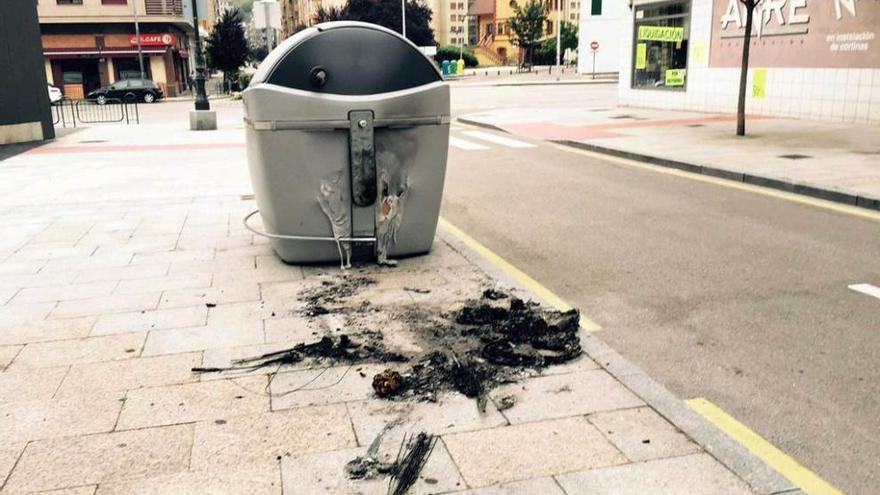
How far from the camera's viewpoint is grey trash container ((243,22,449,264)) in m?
5.73

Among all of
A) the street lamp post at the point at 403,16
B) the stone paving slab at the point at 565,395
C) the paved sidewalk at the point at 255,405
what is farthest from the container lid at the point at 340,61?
the street lamp post at the point at 403,16

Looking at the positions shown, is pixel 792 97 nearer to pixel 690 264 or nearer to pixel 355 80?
pixel 690 264

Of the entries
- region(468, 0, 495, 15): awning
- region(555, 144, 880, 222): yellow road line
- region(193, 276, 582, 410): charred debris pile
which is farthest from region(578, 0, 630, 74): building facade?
region(468, 0, 495, 15): awning

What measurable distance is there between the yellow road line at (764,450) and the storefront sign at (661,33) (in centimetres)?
2072

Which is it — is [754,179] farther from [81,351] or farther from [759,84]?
[759,84]

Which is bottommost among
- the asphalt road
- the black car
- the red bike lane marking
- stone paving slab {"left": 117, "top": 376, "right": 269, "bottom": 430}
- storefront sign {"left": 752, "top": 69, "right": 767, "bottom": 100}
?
the asphalt road

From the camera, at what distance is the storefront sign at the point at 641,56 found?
2438cm

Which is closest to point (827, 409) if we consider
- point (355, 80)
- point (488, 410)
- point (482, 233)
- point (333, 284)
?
point (488, 410)

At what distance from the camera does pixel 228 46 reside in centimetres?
5362

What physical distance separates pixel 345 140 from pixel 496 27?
412ft

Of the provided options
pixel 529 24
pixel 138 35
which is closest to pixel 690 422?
pixel 138 35

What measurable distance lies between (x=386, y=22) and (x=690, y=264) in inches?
3187

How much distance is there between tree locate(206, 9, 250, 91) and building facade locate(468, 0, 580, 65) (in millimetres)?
62470

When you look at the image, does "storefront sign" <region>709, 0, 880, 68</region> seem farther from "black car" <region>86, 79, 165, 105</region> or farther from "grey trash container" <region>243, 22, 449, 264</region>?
"black car" <region>86, 79, 165, 105</region>
